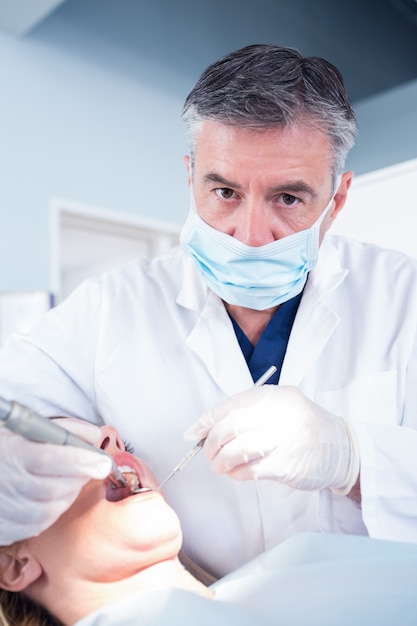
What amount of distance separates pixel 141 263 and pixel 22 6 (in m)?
1.91

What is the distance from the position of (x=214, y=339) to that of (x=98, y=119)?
2280 millimetres

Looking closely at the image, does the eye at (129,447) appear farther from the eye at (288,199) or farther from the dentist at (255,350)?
the eye at (288,199)

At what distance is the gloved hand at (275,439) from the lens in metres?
0.92

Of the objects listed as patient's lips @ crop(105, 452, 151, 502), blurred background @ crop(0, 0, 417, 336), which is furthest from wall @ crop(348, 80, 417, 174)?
patient's lips @ crop(105, 452, 151, 502)

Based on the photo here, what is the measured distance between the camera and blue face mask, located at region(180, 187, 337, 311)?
3.49ft

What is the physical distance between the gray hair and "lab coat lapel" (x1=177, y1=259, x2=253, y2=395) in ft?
1.08

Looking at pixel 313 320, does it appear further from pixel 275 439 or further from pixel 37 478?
Result: pixel 37 478

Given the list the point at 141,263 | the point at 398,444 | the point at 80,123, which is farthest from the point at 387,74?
the point at 398,444

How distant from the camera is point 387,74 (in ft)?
14.7

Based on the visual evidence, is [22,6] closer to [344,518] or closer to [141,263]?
[141,263]

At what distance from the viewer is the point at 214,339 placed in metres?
1.16

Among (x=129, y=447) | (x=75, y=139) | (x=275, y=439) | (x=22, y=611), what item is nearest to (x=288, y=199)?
(x=275, y=439)

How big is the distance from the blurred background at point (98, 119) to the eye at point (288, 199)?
4.97ft

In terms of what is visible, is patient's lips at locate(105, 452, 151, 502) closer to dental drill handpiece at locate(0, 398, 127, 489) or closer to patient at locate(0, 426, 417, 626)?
patient at locate(0, 426, 417, 626)
